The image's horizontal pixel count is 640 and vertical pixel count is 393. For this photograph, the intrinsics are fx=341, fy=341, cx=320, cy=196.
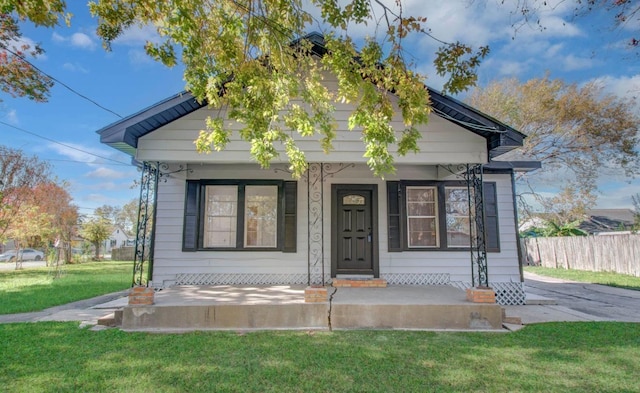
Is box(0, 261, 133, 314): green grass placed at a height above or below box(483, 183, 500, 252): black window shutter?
below

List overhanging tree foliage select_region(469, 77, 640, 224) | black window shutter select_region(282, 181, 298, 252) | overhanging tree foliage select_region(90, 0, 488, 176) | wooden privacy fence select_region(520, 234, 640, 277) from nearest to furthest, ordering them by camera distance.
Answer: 1. overhanging tree foliage select_region(90, 0, 488, 176)
2. black window shutter select_region(282, 181, 298, 252)
3. wooden privacy fence select_region(520, 234, 640, 277)
4. overhanging tree foliage select_region(469, 77, 640, 224)

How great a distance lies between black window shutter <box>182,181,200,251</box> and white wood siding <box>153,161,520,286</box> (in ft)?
0.41

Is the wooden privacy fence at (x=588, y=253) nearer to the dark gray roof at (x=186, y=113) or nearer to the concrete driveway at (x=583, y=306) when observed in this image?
the concrete driveway at (x=583, y=306)

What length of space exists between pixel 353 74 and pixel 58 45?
41.5ft

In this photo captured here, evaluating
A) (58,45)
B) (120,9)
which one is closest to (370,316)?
(120,9)

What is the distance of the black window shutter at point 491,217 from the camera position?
7373 mm

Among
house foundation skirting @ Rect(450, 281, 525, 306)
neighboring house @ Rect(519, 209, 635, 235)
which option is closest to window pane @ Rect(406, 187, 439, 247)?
house foundation skirting @ Rect(450, 281, 525, 306)

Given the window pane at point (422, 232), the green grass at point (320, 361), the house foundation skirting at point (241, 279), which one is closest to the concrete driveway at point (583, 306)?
the green grass at point (320, 361)

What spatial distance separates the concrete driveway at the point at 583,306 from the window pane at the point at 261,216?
4.90 m

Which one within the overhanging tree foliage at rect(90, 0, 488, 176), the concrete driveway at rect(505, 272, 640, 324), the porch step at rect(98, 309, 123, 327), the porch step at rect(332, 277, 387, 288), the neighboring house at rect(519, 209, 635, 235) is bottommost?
the concrete driveway at rect(505, 272, 640, 324)

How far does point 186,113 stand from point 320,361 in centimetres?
464

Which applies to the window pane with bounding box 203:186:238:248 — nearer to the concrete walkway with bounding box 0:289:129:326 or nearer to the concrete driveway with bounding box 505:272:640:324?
the concrete walkway with bounding box 0:289:129:326

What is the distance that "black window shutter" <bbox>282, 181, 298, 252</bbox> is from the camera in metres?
7.31

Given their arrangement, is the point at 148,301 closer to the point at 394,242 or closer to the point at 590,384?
the point at 394,242
